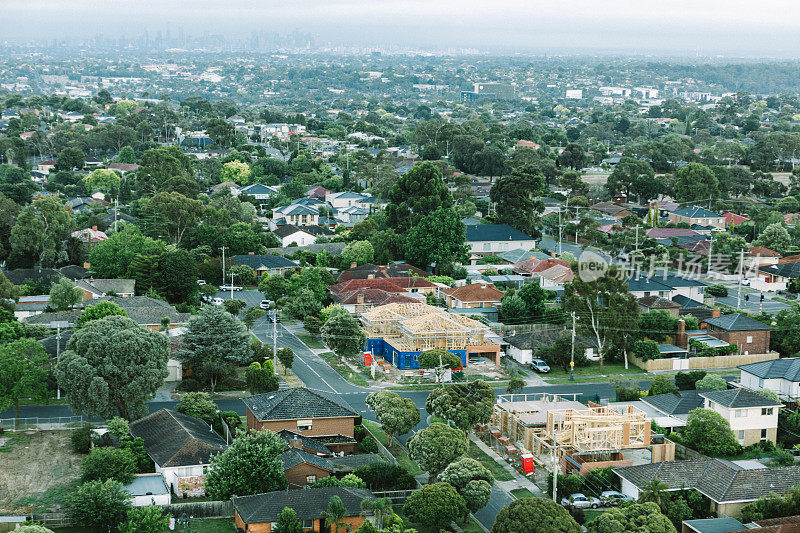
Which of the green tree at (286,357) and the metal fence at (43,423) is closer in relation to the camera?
the metal fence at (43,423)

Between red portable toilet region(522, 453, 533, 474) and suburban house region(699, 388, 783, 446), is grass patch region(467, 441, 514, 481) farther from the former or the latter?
suburban house region(699, 388, 783, 446)

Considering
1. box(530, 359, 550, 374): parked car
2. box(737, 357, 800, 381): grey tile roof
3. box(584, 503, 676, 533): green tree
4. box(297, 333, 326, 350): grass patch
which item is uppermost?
box(584, 503, 676, 533): green tree

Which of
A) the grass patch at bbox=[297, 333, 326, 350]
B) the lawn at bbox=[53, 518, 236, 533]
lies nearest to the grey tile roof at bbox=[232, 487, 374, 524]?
the lawn at bbox=[53, 518, 236, 533]

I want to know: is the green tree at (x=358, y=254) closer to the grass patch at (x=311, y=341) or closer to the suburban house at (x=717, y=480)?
the grass patch at (x=311, y=341)

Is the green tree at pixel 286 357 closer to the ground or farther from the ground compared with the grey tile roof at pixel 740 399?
closer to the ground

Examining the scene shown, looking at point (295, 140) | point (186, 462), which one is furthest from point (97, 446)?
point (295, 140)

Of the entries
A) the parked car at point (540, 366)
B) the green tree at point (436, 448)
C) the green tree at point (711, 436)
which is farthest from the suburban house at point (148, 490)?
the parked car at point (540, 366)

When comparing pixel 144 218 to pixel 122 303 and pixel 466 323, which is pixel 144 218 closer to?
pixel 122 303
